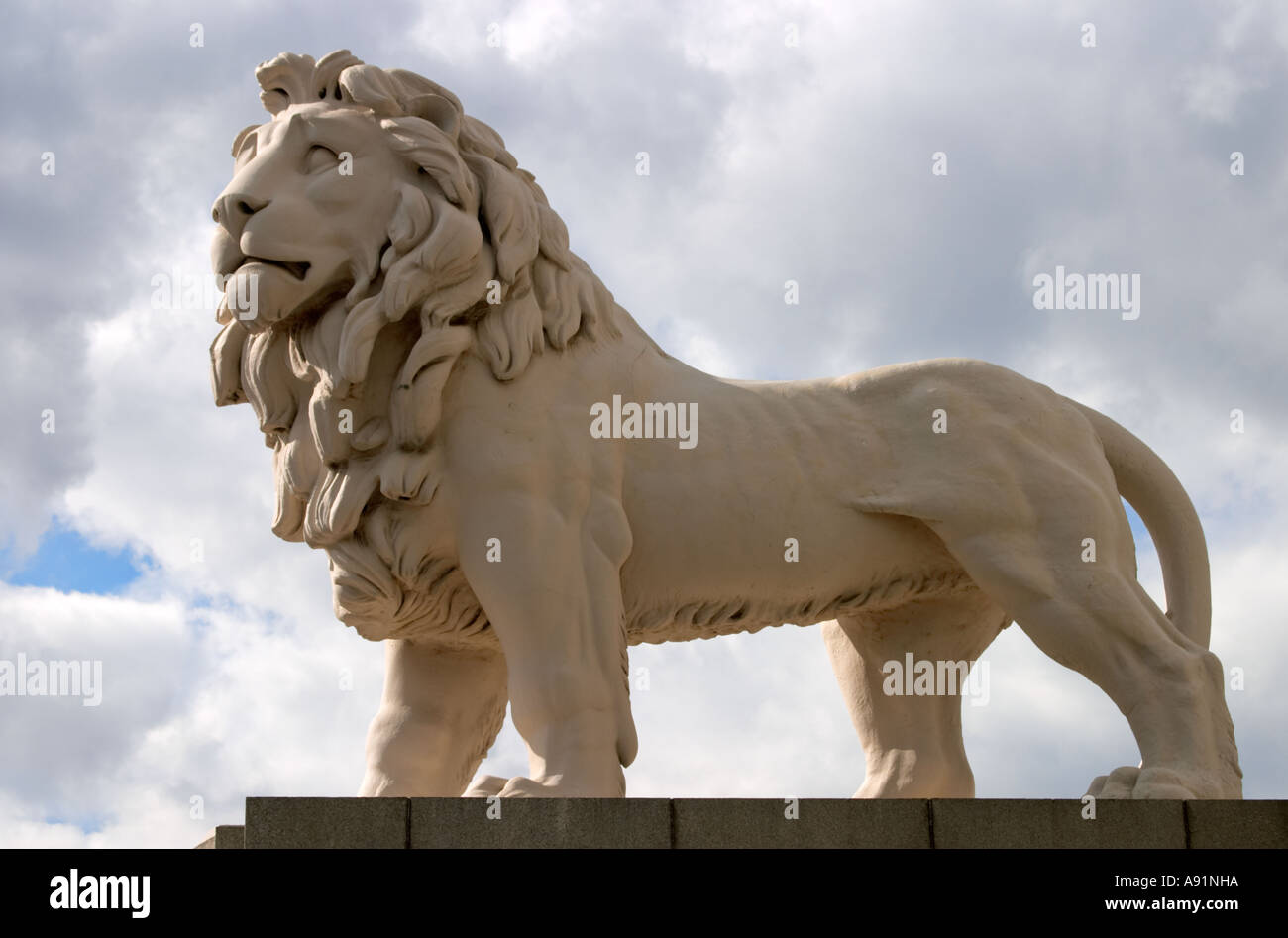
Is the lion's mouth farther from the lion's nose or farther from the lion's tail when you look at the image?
the lion's tail

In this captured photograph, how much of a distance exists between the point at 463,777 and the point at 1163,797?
102 inches

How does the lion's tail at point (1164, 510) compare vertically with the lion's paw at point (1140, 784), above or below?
above

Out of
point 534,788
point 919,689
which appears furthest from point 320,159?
point 919,689

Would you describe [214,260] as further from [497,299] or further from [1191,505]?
[1191,505]

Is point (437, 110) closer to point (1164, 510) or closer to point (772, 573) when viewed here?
point (772, 573)

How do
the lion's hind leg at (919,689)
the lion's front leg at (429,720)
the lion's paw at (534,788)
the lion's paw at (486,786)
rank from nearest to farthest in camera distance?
1. the lion's paw at (534,788)
2. the lion's paw at (486,786)
3. the lion's front leg at (429,720)
4. the lion's hind leg at (919,689)

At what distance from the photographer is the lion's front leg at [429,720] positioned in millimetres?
6414

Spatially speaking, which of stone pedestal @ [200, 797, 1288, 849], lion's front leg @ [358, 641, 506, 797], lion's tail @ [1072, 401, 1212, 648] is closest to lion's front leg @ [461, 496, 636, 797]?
stone pedestal @ [200, 797, 1288, 849]

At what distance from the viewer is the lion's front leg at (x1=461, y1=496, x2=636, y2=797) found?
582cm

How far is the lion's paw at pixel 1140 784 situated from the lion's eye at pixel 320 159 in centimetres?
357

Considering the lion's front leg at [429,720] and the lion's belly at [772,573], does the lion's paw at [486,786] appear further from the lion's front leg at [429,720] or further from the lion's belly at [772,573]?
the lion's belly at [772,573]

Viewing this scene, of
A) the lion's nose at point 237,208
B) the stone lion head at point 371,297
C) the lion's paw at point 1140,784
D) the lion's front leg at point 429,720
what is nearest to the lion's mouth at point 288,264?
the stone lion head at point 371,297
